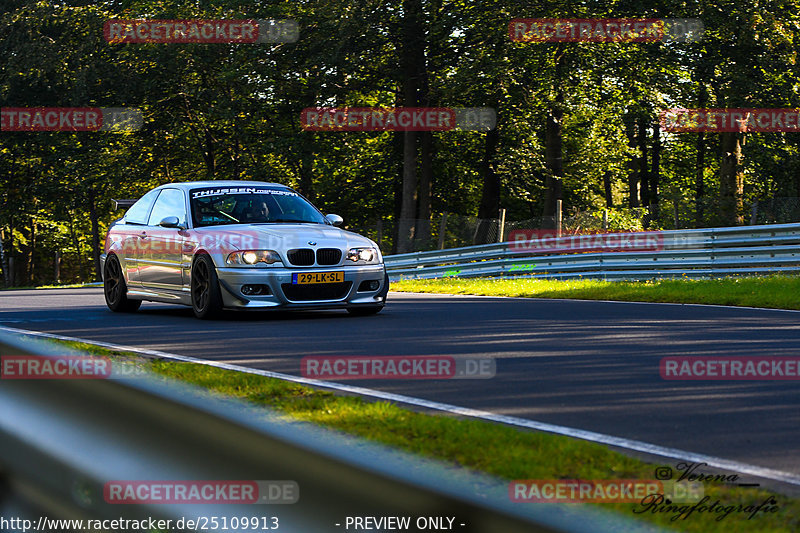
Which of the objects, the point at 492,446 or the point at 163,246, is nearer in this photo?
the point at 492,446

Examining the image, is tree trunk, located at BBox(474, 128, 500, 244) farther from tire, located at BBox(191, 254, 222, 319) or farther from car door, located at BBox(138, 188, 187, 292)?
tire, located at BBox(191, 254, 222, 319)

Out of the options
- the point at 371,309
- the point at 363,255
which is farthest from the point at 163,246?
the point at 371,309

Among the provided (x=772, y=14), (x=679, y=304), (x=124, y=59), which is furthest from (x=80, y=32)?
(x=679, y=304)

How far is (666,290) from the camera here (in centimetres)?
1700

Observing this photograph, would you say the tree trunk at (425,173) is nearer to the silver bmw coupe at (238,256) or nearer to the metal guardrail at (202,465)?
the silver bmw coupe at (238,256)

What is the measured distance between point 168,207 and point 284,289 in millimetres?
2616

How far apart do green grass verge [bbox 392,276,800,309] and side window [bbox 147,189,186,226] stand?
6.79 metres

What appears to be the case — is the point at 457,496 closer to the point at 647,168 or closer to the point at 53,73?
the point at 53,73

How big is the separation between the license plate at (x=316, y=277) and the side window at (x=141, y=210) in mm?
3131

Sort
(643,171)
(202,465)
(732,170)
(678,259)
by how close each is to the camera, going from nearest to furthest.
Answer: (202,465), (678,259), (732,170), (643,171)

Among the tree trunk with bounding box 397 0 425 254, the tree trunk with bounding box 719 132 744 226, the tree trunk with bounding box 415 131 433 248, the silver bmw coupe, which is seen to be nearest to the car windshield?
the silver bmw coupe

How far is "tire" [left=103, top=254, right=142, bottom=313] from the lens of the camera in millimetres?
14125

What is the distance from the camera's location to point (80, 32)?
41.0 meters

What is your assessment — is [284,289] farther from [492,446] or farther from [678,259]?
[678,259]
